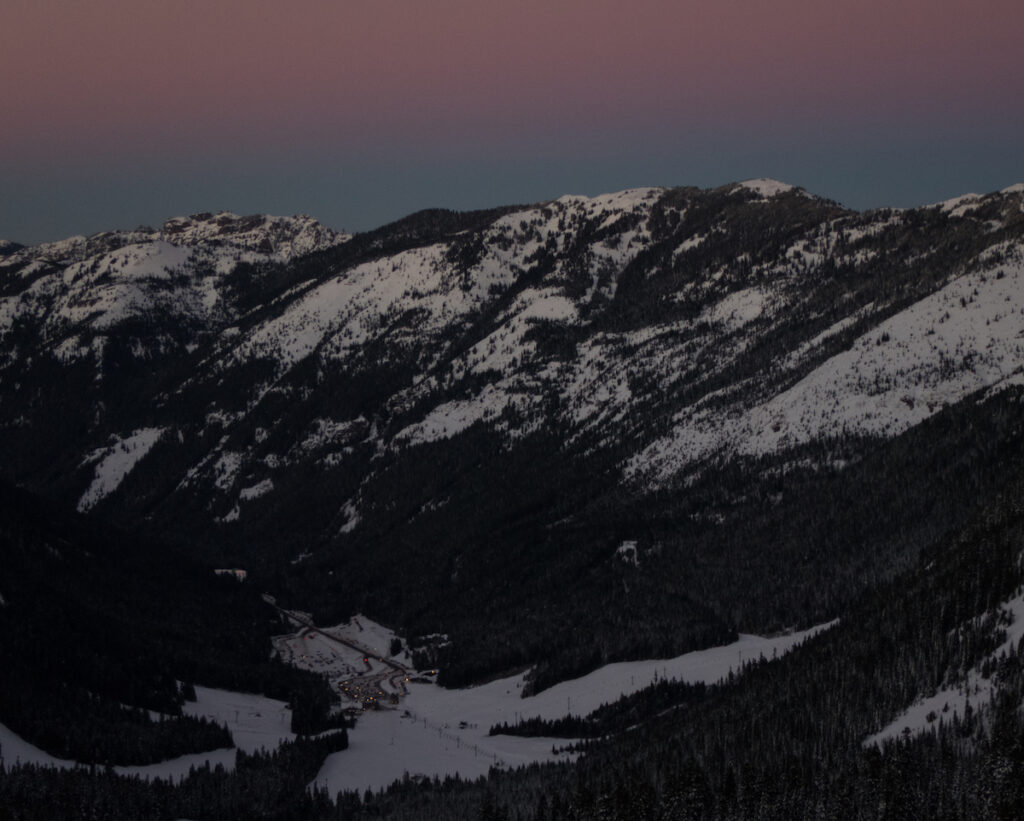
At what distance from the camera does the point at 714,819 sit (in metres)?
142

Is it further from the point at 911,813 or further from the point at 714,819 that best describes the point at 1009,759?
the point at 714,819

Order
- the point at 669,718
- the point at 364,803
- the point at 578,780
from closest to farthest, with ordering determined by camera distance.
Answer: the point at 578,780 → the point at 364,803 → the point at 669,718

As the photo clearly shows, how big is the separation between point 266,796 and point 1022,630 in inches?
4128

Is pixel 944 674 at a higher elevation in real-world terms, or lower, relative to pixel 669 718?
higher

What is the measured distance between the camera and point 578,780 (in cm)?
16850

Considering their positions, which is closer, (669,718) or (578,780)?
(578,780)

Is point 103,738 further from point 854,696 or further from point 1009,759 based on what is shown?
point 1009,759

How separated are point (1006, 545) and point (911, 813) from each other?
58.8 meters

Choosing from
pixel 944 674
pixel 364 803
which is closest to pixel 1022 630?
pixel 944 674

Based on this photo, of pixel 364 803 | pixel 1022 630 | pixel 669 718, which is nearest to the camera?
pixel 1022 630

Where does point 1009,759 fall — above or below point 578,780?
above

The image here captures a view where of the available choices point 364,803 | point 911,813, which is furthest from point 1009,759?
point 364,803

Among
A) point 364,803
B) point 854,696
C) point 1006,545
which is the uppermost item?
point 1006,545

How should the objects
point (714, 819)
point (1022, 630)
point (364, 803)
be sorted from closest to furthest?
point (714, 819), point (1022, 630), point (364, 803)
